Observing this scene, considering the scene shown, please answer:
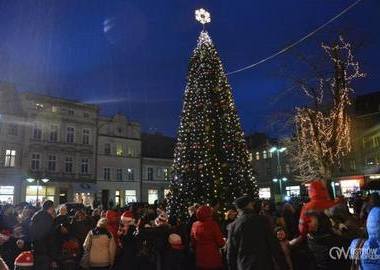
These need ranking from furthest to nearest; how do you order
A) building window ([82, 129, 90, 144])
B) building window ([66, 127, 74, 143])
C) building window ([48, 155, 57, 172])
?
1. building window ([82, 129, 90, 144])
2. building window ([66, 127, 74, 143])
3. building window ([48, 155, 57, 172])

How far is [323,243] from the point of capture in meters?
5.66

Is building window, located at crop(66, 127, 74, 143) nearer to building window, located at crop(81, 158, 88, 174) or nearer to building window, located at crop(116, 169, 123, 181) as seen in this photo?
building window, located at crop(81, 158, 88, 174)

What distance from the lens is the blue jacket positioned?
3.92 meters

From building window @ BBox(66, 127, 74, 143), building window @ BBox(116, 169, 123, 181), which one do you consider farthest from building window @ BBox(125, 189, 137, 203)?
building window @ BBox(66, 127, 74, 143)

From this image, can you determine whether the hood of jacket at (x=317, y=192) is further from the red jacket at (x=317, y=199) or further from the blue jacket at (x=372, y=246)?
the blue jacket at (x=372, y=246)

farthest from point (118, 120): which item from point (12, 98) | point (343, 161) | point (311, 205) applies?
point (311, 205)

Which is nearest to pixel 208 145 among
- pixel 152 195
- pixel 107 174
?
pixel 107 174

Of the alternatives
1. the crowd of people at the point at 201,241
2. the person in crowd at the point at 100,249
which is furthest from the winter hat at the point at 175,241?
the person in crowd at the point at 100,249

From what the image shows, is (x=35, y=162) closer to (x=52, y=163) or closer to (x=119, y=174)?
(x=52, y=163)

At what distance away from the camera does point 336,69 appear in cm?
2070

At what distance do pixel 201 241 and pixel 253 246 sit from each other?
2577 millimetres

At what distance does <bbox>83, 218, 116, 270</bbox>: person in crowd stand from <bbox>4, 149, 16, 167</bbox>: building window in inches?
1467

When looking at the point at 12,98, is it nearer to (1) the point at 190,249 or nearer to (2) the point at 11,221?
(2) the point at 11,221

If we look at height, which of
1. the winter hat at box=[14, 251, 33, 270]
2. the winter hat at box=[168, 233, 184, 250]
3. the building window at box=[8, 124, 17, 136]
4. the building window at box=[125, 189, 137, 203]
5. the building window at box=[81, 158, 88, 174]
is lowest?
the winter hat at box=[14, 251, 33, 270]
